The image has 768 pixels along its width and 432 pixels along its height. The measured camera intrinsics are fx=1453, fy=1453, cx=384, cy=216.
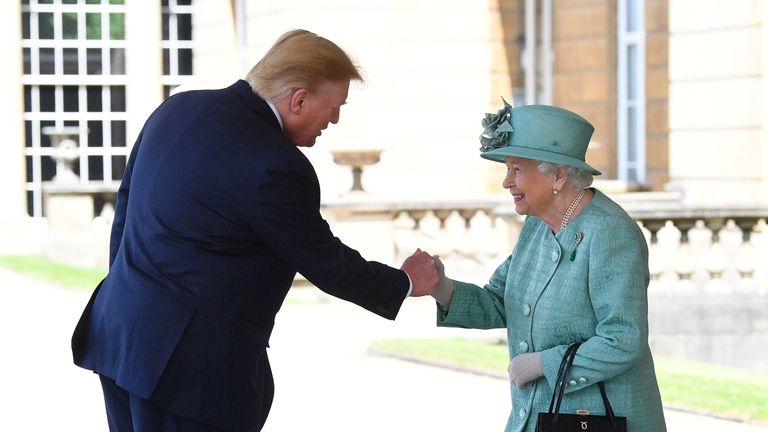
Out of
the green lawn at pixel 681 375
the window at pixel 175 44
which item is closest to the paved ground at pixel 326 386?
the green lawn at pixel 681 375

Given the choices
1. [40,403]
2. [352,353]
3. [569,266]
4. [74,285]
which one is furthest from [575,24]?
[569,266]

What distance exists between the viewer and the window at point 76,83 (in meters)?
25.2

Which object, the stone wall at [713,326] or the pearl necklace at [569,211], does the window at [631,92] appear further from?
the pearl necklace at [569,211]

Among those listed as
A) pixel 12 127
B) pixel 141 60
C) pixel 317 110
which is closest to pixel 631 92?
pixel 141 60

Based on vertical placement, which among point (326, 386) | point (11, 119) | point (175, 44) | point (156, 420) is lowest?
point (326, 386)

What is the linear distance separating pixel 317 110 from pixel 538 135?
634 mm

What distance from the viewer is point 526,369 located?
3.87m

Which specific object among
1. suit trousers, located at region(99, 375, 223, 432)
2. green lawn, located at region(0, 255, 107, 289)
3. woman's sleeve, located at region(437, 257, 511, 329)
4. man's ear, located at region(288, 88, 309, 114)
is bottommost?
green lawn, located at region(0, 255, 107, 289)

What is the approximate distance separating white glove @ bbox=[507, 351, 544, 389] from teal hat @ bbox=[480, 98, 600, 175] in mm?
523

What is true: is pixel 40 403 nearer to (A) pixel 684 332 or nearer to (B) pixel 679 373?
(B) pixel 679 373

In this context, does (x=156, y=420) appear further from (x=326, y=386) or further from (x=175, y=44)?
(x=175, y=44)

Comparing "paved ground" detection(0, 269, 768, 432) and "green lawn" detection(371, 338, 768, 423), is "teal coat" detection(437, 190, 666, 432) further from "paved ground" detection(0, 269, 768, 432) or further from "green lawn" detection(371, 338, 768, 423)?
"green lawn" detection(371, 338, 768, 423)

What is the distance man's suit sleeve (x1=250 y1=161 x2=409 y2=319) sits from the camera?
3.88m

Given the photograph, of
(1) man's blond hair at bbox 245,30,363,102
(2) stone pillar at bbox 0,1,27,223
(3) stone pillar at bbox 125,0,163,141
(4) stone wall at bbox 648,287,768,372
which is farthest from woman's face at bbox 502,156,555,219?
(3) stone pillar at bbox 125,0,163,141
